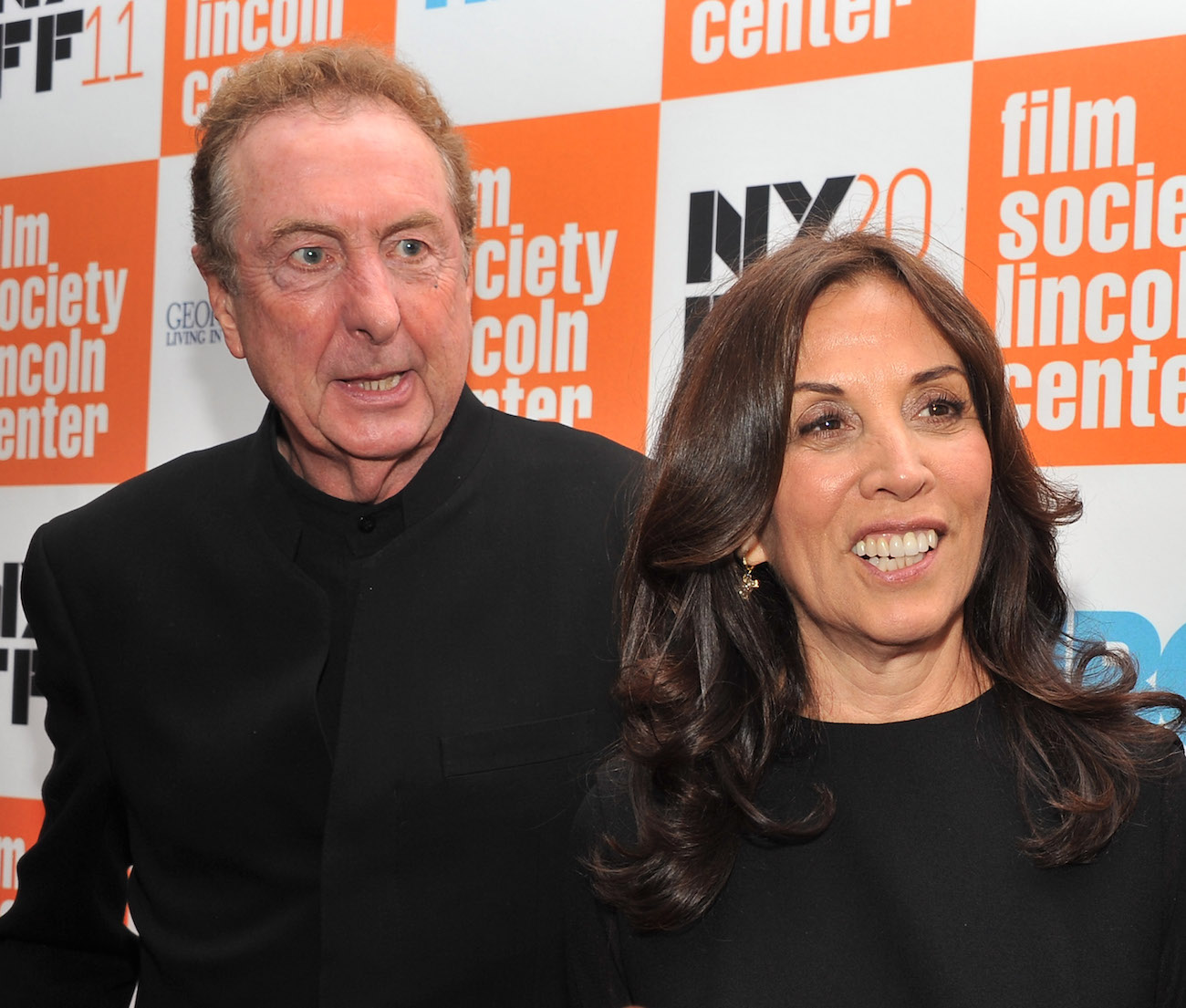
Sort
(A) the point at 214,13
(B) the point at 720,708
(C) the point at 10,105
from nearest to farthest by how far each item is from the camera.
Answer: (B) the point at 720,708
(A) the point at 214,13
(C) the point at 10,105

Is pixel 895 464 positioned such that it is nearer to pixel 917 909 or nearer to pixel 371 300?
pixel 917 909

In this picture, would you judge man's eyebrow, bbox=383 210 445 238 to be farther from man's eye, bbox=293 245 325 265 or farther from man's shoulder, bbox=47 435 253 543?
man's shoulder, bbox=47 435 253 543

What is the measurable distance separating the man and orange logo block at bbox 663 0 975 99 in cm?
53

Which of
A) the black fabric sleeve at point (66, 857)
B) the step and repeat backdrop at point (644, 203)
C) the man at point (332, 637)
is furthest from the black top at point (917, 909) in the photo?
the black fabric sleeve at point (66, 857)

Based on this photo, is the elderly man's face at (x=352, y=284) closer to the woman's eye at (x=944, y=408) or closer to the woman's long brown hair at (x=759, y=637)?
the woman's long brown hair at (x=759, y=637)

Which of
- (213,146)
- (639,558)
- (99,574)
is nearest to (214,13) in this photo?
(213,146)

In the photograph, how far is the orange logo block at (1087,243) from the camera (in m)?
2.08

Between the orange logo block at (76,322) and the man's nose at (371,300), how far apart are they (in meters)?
1.20

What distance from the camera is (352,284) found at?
200 centimetres

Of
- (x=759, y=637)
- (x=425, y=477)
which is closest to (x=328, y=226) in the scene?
(x=425, y=477)

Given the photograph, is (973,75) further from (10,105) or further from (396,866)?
(10,105)

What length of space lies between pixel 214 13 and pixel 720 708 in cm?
194

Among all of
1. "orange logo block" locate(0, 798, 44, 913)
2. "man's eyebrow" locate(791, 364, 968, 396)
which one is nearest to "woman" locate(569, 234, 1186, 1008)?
"man's eyebrow" locate(791, 364, 968, 396)

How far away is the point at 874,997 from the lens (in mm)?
1578
